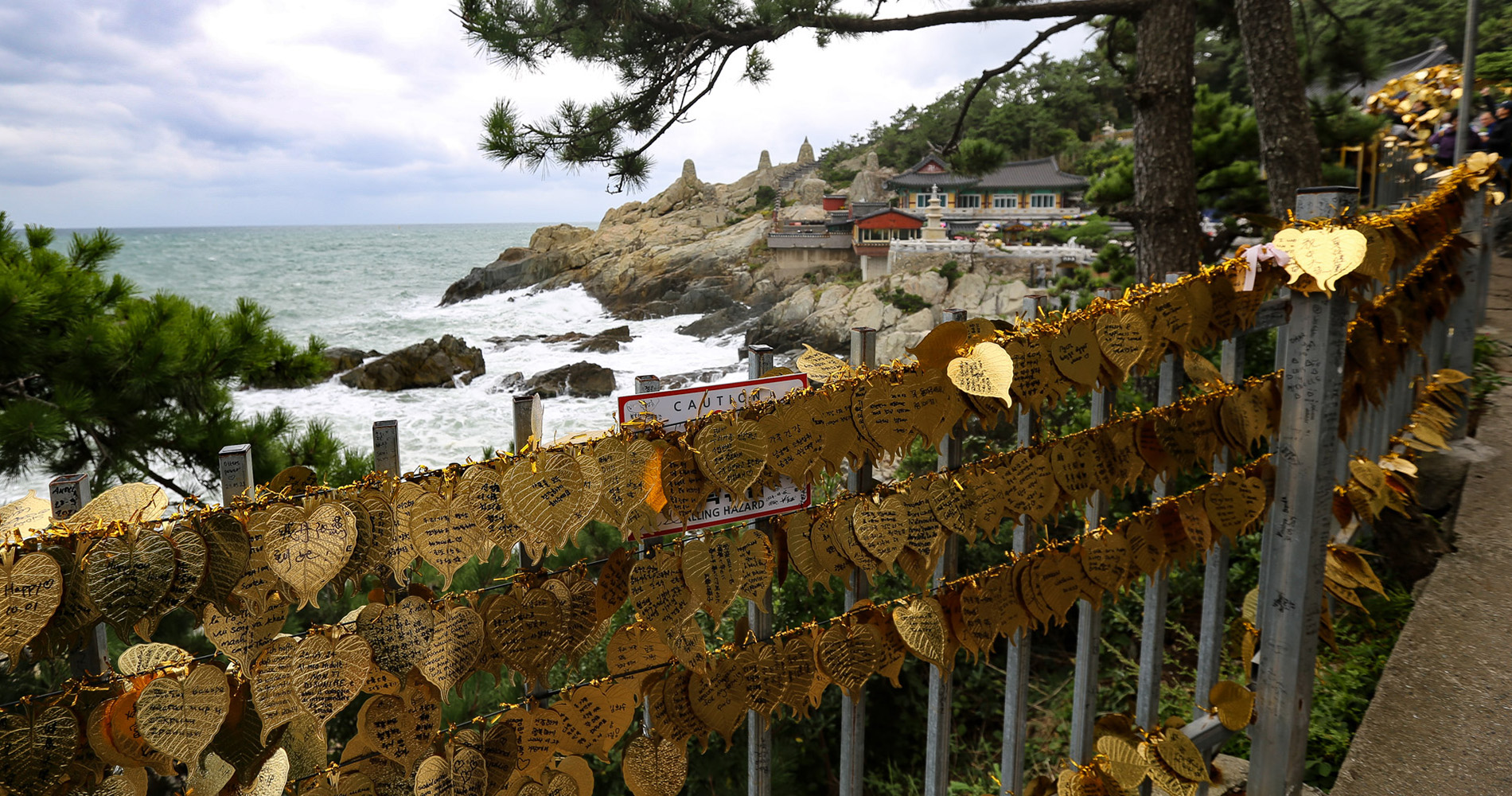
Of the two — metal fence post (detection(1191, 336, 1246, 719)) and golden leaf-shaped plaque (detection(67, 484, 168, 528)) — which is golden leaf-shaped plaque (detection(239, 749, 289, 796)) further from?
metal fence post (detection(1191, 336, 1246, 719))

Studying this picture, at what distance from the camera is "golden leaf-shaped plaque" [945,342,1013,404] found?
987 millimetres

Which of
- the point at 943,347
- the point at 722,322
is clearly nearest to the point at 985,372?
the point at 943,347

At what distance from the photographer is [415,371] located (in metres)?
19.0

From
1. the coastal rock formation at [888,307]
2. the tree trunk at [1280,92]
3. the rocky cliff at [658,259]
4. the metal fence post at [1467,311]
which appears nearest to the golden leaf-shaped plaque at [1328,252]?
the metal fence post at [1467,311]

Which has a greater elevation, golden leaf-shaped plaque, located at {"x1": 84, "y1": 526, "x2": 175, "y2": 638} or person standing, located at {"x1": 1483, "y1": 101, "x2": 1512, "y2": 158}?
person standing, located at {"x1": 1483, "y1": 101, "x2": 1512, "y2": 158}

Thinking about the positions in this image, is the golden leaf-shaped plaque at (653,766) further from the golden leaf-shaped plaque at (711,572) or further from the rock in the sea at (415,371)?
the rock in the sea at (415,371)

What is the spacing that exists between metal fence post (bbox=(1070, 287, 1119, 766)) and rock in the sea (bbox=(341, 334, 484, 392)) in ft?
62.1

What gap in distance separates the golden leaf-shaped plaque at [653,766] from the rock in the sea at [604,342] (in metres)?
22.7

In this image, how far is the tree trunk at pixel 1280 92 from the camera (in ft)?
15.0

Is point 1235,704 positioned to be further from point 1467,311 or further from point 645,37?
point 645,37

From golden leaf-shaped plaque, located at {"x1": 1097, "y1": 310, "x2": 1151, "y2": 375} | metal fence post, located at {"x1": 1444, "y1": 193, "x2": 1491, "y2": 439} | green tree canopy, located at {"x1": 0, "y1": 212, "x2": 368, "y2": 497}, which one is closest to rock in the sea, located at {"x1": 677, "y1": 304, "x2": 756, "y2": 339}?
green tree canopy, located at {"x1": 0, "y1": 212, "x2": 368, "y2": 497}

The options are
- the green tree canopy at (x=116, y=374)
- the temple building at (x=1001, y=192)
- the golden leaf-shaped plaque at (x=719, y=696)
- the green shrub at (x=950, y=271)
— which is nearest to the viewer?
the golden leaf-shaped plaque at (x=719, y=696)

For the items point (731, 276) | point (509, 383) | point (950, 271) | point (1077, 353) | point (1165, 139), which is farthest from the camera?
point (731, 276)

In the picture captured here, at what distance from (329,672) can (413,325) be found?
31567mm
